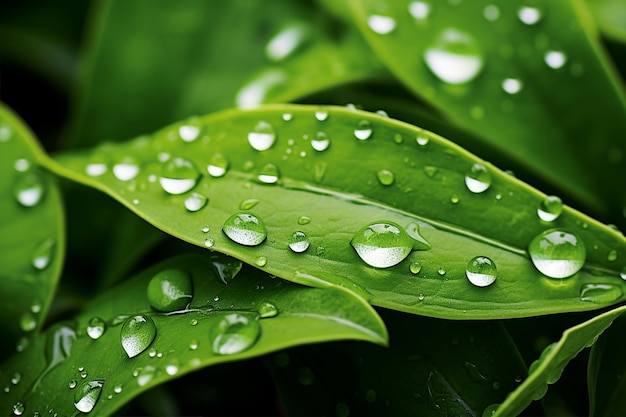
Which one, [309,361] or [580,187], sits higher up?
[580,187]

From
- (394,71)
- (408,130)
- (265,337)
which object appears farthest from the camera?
(394,71)

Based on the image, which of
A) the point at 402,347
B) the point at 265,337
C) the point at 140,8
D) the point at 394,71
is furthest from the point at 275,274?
the point at 140,8

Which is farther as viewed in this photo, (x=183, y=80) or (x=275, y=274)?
(x=183, y=80)

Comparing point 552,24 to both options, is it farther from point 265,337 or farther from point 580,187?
point 265,337

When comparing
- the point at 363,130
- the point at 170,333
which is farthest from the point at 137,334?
the point at 363,130

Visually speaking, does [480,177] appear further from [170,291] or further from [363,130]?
[170,291]

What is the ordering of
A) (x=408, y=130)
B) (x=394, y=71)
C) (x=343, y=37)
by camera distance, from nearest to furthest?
1. (x=408, y=130)
2. (x=394, y=71)
3. (x=343, y=37)

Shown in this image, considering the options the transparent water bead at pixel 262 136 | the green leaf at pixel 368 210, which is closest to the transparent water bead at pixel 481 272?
the green leaf at pixel 368 210
